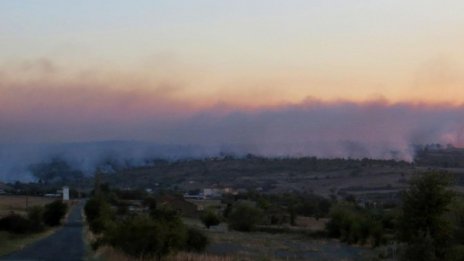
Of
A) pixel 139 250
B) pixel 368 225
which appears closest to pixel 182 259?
pixel 139 250

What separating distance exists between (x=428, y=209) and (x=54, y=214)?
83.9 m

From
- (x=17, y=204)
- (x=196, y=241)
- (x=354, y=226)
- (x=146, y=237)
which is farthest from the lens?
(x=17, y=204)

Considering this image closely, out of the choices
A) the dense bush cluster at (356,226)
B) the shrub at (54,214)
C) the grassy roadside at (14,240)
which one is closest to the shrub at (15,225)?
the grassy roadside at (14,240)

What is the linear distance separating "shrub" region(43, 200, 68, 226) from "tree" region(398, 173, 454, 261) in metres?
81.2

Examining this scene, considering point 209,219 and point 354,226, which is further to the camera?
point 209,219

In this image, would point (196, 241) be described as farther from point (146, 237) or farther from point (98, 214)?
point (98, 214)

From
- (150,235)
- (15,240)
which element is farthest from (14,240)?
(150,235)

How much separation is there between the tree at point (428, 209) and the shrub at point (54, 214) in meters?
81.2

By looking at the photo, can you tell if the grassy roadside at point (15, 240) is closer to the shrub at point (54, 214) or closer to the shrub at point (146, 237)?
the shrub at point (54, 214)

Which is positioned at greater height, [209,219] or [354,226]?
[354,226]

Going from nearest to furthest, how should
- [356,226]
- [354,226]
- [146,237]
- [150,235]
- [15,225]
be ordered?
1. [146,237]
2. [150,235]
3. [15,225]
4. [356,226]
5. [354,226]

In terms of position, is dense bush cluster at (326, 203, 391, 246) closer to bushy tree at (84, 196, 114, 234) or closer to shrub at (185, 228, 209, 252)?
bushy tree at (84, 196, 114, 234)

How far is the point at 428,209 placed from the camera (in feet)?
107

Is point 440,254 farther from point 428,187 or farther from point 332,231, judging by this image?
point 332,231
